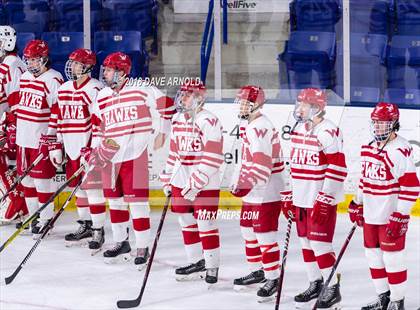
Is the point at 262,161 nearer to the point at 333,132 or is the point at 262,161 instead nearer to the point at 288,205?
the point at 288,205

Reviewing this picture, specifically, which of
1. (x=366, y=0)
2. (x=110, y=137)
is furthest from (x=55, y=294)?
(x=366, y=0)

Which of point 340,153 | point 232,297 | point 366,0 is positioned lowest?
point 232,297

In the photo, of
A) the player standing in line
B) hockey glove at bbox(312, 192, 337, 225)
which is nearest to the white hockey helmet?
the player standing in line

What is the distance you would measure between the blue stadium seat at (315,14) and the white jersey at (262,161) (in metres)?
2.37

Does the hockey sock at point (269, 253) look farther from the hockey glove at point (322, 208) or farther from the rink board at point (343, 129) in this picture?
the rink board at point (343, 129)

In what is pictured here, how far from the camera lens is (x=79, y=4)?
8641 millimetres

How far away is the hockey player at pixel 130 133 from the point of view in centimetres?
690

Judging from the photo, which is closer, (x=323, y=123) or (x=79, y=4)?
(x=323, y=123)

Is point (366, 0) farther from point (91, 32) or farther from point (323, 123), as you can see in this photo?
point (323, 123)

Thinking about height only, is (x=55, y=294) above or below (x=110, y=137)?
below

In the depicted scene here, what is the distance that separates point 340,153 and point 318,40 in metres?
2.50

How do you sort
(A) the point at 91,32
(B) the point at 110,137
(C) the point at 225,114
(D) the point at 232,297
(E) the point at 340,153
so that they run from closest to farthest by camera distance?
(E) the point at 340,153, (D) the point at 232,297, (B) the point at 110,137, (C) the point at 225,114, (A) the point at 91,32

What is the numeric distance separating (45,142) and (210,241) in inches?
52.0

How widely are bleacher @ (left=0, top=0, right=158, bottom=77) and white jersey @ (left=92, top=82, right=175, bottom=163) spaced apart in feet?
4.48
